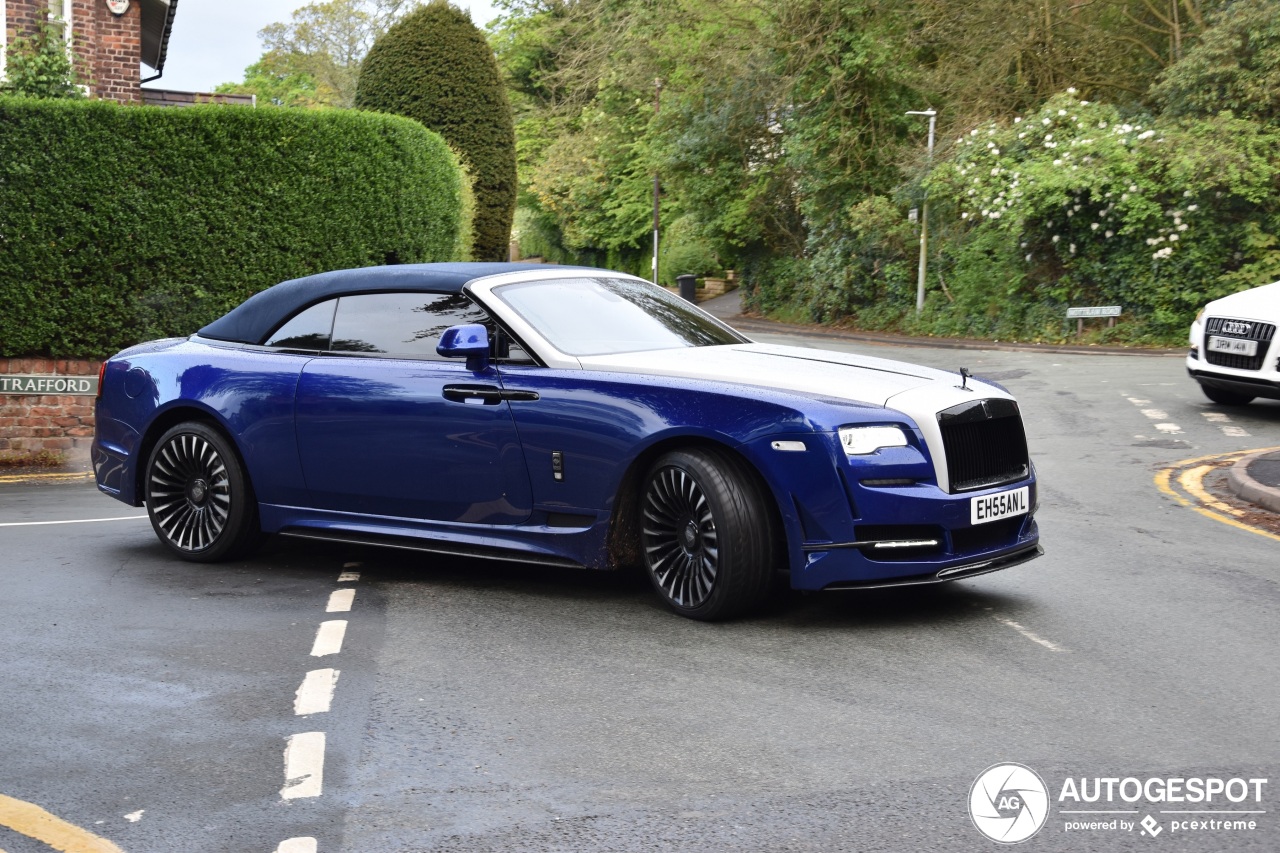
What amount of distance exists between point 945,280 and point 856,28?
695cm

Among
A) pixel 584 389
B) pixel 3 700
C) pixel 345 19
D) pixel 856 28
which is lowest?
pixel 3 700

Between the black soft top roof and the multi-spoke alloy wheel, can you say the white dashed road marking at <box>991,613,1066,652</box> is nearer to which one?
the multi-spoke alloy wheel

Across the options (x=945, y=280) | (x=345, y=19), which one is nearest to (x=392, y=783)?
(x=945, y=280)

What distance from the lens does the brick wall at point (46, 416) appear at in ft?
47.2

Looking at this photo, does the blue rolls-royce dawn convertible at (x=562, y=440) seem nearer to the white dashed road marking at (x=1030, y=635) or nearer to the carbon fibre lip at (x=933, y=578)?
the carbon fibre lip at (x=933, y=578)

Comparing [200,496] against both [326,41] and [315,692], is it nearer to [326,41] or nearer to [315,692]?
[315,692]

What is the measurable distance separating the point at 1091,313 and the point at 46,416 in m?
23.0

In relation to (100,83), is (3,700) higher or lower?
lower

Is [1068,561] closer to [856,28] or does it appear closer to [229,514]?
[229,514]

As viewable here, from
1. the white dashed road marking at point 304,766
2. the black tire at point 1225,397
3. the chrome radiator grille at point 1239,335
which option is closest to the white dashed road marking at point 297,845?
the white dashed road marking at point 304,766

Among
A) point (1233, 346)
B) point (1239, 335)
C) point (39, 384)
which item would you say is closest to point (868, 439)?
point (1239, 335)

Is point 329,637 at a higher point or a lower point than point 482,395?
lower

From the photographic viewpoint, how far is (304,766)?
4.61 m

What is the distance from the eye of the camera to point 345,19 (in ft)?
256
